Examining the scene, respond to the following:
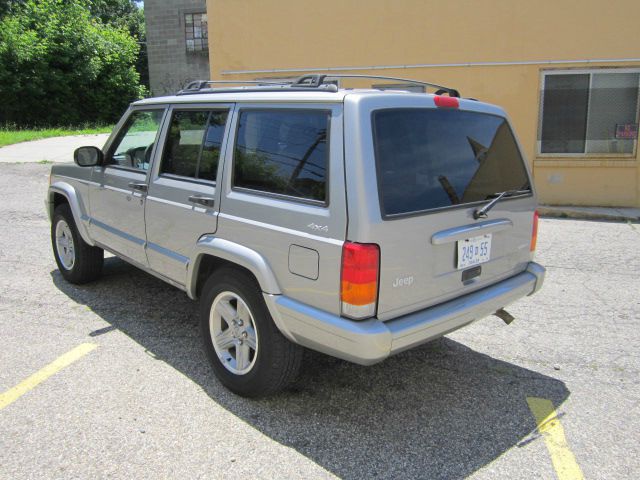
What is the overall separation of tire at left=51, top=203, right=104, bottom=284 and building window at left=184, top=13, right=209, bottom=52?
20946 mm

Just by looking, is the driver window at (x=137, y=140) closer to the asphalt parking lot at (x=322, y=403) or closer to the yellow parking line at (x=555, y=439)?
the asphalt parking lot at (x=322, y=403)

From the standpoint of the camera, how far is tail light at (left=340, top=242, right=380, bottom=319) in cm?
266

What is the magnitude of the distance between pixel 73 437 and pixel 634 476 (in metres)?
2.92

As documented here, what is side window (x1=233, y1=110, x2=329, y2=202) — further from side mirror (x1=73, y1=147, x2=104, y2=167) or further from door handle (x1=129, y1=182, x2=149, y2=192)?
side mirror (x1=73, y1=147, x2=104, y2=167)

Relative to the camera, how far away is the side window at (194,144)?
140 inches

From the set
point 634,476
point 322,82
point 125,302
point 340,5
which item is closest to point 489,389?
point 634,476

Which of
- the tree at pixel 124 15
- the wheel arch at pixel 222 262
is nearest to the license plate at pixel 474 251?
the wheel arch at pixel 222 262

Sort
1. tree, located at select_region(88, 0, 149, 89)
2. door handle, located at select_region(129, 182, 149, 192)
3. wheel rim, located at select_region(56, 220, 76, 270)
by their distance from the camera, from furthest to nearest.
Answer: tree, located at select_region(88, 0, 149, 89) → wheel rim, located at select_region(56, 220, 76, 270) → door handle, located at select_region(129, 182, 149, 192)

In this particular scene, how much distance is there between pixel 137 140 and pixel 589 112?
8.39 metres

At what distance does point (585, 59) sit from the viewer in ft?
31.1

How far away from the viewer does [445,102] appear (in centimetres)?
320

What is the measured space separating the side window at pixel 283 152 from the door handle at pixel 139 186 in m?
1.08

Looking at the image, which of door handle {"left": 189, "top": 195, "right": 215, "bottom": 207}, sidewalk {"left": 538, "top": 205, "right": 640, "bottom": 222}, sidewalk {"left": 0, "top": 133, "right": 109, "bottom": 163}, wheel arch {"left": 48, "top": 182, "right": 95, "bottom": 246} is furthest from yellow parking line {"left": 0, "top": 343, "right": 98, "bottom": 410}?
sidewalk {"left": 0, "top": 133, "right": 109, "bottom": 163}

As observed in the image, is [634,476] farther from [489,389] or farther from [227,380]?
[227,380]
